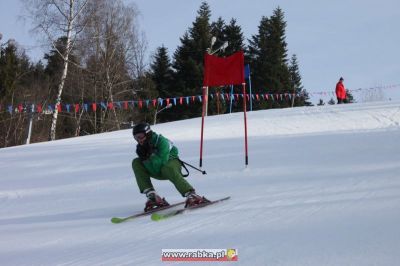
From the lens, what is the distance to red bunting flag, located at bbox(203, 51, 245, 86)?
9300 millimetres

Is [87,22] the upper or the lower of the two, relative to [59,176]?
upper

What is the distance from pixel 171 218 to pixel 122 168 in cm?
480

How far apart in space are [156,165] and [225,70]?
14.1 feet

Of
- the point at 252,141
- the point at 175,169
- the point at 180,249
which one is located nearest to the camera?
the point at 180,249

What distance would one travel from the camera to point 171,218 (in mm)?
5090

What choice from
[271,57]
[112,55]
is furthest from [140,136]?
[271,57]

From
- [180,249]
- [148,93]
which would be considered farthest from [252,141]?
[148,93]

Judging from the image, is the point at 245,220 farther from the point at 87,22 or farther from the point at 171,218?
the point at 87,22

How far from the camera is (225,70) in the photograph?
9.53 meters

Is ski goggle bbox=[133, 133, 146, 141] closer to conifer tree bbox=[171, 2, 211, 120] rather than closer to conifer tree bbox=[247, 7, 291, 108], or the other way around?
conifer tree bbox=[171, 2, 211, 120]

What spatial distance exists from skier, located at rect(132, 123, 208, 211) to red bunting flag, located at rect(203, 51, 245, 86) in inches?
153

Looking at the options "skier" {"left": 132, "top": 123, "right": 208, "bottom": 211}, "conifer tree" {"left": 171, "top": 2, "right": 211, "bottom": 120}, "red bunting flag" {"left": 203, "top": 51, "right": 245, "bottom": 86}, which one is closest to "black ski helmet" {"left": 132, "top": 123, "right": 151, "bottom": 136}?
"skier" {"left": 132, "top": 123, "right": 208, "bottom": 211}

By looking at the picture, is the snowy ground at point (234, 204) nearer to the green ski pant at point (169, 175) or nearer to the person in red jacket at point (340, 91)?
the green ski pant at point (169, 175)

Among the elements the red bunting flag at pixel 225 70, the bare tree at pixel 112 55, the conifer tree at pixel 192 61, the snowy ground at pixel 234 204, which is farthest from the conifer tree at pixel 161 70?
the red bunting flag at pixel 225 70
